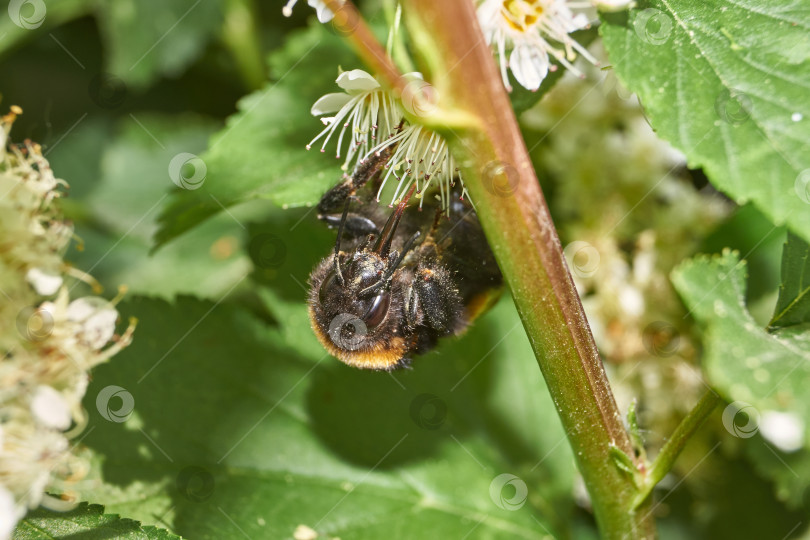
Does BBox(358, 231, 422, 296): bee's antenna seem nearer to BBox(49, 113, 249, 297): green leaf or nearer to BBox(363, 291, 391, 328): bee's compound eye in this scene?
BBox(363, 291, 391, 328): bee's compound eye

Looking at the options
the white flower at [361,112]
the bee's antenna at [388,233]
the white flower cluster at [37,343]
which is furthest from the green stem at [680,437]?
the white flower cluster at [37,343]

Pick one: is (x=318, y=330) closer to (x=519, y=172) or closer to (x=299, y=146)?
(x=299, y=146)

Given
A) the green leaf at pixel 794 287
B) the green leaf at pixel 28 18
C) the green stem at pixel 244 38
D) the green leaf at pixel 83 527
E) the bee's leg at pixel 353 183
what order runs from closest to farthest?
1. the green leaf at pixel 794 287
2. the green leaf at pixel 83 527
3. the bee's leg at pixel 353 183
4. the green leaf at pixel 28 18
5. the green stem at pixel 244 38

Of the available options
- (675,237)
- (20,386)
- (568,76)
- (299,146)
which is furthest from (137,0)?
(675,237)

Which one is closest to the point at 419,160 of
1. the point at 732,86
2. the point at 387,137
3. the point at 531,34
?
the point at 387,137

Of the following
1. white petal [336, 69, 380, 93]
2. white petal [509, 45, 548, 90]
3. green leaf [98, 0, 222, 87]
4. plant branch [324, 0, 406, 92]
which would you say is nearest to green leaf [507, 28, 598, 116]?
white petal [509, 45, 548, 90]

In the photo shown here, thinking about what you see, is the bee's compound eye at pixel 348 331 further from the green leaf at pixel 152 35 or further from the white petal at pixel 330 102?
the green leaf at pixel 152 35

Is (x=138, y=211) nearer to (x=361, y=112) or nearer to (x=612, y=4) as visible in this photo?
(x=361, y=112)
